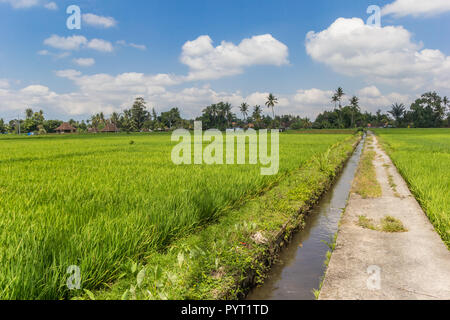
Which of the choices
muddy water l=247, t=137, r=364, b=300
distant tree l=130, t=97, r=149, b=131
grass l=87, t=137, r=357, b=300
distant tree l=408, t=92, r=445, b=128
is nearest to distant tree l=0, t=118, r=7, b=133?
distant tree l=130, t=97, r=149, b=131

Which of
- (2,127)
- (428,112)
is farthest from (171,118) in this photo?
(428,112)

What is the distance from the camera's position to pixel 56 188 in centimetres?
442

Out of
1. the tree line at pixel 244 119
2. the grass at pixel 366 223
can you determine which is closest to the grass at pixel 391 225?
the grass at pixel 366 223

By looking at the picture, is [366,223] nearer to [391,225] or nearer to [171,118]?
[391,225]

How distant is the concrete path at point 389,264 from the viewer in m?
2.22

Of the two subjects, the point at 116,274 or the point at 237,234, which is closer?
the point at 116,274

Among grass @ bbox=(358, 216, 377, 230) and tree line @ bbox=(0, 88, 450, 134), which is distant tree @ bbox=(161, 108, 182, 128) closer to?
tree line @ bbox=(0, 88, 450, 134)

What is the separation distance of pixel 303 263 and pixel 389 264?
0.86 m

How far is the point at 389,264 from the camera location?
2691mm

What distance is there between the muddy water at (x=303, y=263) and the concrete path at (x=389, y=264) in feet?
0.73

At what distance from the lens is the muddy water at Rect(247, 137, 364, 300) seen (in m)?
2.54
